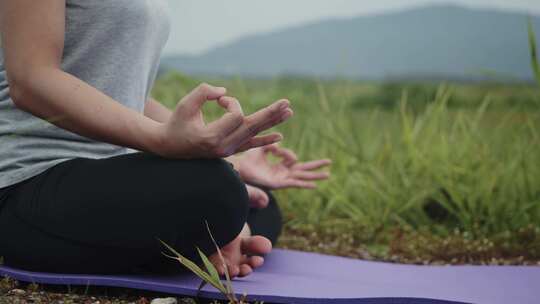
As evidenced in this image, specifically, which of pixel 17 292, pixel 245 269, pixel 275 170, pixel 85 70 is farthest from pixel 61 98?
pixel 275 170

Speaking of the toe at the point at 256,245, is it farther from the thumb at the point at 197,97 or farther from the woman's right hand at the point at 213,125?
the thumb at the point at 197,97

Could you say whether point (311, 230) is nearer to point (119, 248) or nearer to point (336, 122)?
point (336, 122)

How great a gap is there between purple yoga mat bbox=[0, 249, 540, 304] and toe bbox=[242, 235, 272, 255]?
0.23 ft

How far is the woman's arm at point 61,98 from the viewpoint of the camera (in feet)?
4.48

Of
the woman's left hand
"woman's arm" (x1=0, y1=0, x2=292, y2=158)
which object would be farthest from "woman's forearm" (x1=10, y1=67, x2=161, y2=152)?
the woman's left hand

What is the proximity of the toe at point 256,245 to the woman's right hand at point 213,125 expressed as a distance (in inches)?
12.5

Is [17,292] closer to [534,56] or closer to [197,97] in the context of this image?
[197,97]

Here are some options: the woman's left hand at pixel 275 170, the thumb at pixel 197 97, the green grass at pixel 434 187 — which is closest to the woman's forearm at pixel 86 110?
the thumb at pixel 197 97

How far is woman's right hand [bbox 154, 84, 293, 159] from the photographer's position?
1.28 meters

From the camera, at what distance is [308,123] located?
3385 mm

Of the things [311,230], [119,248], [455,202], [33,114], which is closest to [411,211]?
[455,202]

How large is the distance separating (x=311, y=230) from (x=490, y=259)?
0.68 meters

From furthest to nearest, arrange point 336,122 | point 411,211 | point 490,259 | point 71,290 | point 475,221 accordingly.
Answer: point 336,122 < point 411,211 < point 475,221 < point 490,259 < point 71,290

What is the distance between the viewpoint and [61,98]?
139 cm
